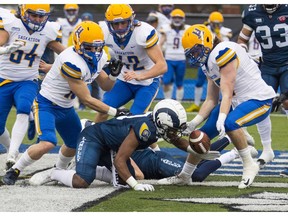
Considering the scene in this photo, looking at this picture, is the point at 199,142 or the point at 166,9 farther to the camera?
the point at 166,9

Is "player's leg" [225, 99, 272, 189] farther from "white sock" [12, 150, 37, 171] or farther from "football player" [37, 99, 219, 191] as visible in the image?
"white sock" [12, 150, 37, 171]

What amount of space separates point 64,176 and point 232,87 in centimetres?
157

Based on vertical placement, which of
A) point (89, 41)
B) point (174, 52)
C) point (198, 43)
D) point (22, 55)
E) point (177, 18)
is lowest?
point (174, 52)

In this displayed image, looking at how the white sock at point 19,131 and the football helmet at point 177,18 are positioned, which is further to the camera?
the football helmet at point 177,18

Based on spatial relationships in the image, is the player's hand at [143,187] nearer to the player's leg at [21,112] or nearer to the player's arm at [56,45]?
the player's leg at [21,112]

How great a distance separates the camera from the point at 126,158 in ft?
21.6

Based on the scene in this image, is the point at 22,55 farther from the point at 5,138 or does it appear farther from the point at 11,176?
the point at 11,176

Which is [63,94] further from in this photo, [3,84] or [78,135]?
[3,84]

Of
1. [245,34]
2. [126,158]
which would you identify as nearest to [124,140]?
[126,158]

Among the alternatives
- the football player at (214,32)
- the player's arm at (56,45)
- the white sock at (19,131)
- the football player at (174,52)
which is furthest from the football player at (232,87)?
the football player at (174,52)

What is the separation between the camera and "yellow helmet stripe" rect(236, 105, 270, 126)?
6855mm

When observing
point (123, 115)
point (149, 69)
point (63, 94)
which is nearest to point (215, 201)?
point (123, 115)

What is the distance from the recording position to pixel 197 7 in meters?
21.7

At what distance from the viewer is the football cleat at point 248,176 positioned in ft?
22.4
